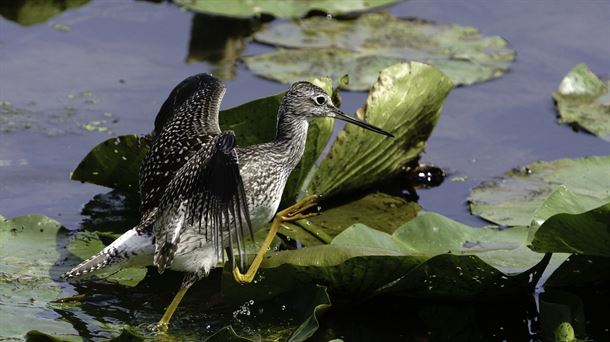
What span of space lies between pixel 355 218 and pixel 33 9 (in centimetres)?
535

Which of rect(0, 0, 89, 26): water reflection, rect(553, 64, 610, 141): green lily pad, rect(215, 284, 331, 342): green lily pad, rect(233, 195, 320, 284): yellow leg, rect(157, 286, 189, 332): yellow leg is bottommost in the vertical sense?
rect(157, 286, 189, 332): yellow leg

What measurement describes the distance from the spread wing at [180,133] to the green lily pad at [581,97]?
3137 mm

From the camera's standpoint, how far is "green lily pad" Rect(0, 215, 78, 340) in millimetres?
6570

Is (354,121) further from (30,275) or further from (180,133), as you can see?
(30,275)

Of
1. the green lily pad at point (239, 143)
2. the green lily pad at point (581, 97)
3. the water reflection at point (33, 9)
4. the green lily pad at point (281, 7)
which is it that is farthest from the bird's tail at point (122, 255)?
the water reflection at point (33, 9)

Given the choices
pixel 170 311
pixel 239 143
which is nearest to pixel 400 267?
pixel 170 311

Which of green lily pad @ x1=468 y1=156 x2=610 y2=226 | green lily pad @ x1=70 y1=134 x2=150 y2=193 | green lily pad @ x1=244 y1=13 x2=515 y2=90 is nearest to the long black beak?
green lily pad @ x1=468 y1=156 x2=610 y2=226

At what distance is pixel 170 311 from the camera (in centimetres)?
701

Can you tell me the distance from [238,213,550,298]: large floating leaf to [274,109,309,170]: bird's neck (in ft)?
2.23

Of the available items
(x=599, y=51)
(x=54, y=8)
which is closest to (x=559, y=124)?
(x=599, y=51)

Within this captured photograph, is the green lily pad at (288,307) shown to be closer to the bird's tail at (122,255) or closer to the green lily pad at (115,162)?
the bird's tail at (122,255)

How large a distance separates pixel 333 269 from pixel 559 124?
416 centimetres

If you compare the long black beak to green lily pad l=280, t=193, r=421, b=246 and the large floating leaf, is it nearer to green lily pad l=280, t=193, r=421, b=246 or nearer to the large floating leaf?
green lily pad l=280, t=193, r=421, b=246

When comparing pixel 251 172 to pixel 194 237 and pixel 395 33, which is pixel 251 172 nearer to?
pixel 194 237
